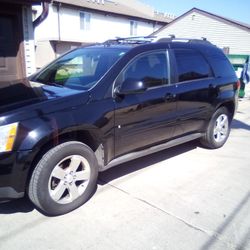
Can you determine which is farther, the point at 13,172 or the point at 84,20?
the point at 84,20

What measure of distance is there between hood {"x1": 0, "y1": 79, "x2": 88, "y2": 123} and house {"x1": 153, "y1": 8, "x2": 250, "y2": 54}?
21.3 meters

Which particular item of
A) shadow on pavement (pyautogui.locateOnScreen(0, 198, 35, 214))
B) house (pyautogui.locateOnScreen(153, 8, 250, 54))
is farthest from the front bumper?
house (pyautogui.locateOnScreen(153, 8, 250, 54))

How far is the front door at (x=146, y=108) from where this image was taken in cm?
372

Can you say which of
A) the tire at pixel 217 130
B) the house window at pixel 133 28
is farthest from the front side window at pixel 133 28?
the tire at pixel 217 130

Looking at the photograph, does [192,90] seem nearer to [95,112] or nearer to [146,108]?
[146,108]

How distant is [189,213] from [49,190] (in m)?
1.57

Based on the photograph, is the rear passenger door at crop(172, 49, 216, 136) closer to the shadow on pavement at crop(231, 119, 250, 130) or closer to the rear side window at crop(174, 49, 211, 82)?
the rear side window at crop(174, 49, 211, 82)

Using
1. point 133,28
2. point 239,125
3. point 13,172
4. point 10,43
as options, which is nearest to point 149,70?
point 13,172

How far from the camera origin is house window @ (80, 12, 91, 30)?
28969mm

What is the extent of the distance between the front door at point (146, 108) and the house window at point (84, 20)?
1053 inches

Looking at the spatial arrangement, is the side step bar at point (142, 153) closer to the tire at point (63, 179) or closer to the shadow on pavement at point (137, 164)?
the tire at point (63, 179)

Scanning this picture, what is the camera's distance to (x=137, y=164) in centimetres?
474

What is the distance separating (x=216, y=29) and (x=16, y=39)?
19.3 m

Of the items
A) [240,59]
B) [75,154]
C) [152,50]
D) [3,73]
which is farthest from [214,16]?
[75,154]
